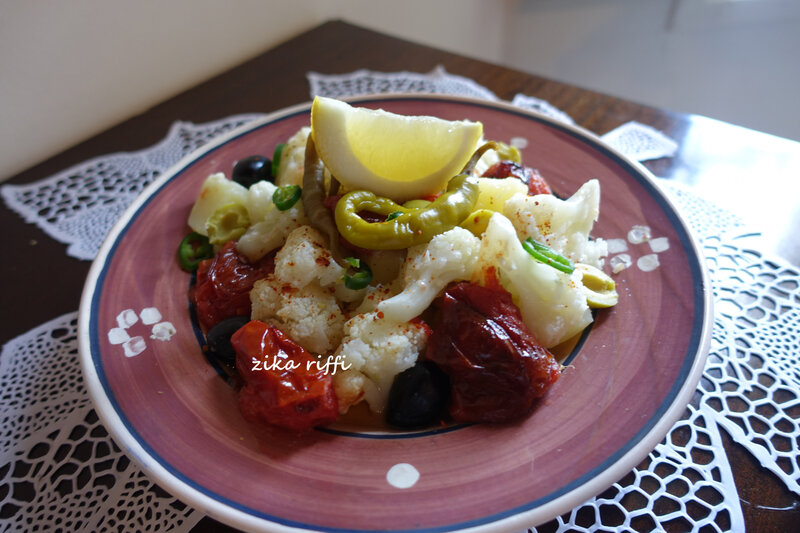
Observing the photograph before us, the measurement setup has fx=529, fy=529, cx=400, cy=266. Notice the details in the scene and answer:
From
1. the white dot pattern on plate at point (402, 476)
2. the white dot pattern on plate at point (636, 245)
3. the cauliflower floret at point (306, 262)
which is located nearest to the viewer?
the white dot pattern on plate at point (402, 476)

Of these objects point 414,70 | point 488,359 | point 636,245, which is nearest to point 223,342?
point 488,359

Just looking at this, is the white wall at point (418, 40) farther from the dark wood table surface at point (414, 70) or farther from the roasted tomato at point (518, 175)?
the roasted tomato at point (518, 175)

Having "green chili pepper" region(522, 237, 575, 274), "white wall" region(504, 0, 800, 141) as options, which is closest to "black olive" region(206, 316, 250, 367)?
"green chili pepper" region(522, 237, 575, 274)

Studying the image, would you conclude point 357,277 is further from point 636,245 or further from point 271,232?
point 636,245

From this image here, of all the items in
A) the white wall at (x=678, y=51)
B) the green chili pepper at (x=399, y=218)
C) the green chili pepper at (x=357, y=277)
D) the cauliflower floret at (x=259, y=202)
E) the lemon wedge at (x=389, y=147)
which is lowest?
the white wall at (x=678, y=51)

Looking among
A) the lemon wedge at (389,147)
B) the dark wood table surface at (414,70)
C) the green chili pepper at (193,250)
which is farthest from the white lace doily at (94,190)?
the lemon wedge at (389,147)

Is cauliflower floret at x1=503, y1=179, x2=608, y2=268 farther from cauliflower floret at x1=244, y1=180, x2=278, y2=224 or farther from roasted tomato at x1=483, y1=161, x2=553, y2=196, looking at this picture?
cauliflower floret at x1=244, y1=180, x2=278, y2=224
